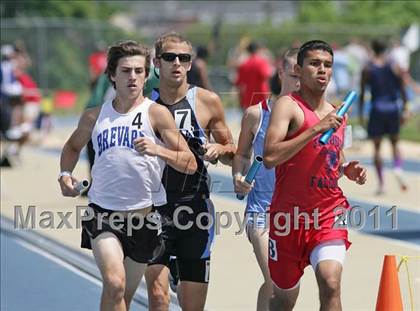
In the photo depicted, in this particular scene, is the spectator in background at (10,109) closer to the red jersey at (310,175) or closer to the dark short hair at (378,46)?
the dark short hair at (378,46)

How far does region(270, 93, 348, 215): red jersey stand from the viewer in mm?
6957

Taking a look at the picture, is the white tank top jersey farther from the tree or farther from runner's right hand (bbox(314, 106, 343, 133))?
the tree

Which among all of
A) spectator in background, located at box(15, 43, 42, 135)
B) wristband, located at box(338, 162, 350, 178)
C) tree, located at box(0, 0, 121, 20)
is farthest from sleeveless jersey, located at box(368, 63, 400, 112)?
tree, located at box(0, 0, 121, 20)

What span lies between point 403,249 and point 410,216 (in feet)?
9.77

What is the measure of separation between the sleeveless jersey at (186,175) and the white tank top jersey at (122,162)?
350 millimetres

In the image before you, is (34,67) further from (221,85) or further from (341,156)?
(341,156)

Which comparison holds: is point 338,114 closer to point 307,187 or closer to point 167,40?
point 307,187

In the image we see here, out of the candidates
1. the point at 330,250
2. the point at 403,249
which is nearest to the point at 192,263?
the point at 330,250

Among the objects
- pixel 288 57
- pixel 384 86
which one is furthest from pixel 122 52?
pixel 384 86

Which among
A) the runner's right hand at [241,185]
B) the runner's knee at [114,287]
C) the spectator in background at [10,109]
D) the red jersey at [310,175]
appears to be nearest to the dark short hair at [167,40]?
the runner's right hand at [241,185]

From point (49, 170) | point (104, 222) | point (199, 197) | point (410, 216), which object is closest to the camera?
point (104, 222)

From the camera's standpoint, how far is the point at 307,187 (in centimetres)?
700

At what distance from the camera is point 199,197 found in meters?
7.80

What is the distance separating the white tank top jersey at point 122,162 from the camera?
7289 millimetres
